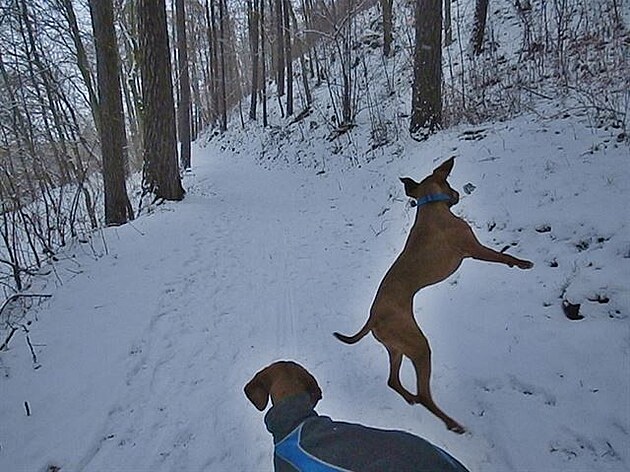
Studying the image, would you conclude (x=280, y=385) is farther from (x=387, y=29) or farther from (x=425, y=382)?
(x=387, y=29)

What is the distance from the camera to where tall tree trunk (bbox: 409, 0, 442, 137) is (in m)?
7.79

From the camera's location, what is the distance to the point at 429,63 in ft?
25.7

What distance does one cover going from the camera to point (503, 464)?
2146 mm

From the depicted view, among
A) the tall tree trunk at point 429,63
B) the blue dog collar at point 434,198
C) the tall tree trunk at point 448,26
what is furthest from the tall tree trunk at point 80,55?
the blue dog collar at point 434,198

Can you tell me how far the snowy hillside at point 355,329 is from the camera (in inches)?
96.1

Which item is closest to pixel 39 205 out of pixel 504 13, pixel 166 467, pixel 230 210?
pixel 230 210

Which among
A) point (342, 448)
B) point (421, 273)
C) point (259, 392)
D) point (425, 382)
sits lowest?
point (425, 382)

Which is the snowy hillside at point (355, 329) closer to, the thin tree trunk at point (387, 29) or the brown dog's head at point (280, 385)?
the brown dog's head at point (280, 385)

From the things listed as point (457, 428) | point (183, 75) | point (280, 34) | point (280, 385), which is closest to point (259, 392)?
point (280, 385)

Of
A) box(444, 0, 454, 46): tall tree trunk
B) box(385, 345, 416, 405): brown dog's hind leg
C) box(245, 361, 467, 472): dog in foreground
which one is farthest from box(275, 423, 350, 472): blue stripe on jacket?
box(444, 0, 454, 46): tall tree trunk

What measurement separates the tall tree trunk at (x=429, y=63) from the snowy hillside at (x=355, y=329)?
1.16 m

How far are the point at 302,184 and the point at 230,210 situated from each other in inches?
102

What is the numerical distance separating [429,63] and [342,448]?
779 centimetres

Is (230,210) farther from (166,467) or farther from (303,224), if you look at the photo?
(166,467)
